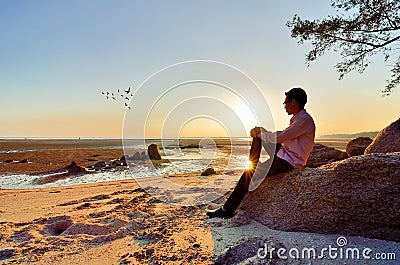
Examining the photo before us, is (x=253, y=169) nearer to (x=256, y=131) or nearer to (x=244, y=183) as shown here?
(x=244, y=183)

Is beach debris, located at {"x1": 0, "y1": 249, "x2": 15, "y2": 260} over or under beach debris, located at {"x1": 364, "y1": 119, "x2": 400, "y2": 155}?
under

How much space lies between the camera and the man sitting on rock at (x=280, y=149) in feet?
14.4

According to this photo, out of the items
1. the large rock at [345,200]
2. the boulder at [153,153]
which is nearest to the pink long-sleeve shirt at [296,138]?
the large rock at [345,200]

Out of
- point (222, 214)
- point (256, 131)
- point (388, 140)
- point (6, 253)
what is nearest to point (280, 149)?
point (256, 131)

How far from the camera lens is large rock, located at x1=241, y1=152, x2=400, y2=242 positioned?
330 cm

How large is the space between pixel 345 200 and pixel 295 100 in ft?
5.79

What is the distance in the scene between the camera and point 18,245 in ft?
12.6

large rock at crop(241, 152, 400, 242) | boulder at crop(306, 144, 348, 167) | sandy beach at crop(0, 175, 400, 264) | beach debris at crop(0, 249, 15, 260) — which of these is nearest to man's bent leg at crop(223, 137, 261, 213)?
sandy beach at crop(0, 175, 400, 264)

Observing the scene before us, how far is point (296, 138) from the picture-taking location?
14.5 feet

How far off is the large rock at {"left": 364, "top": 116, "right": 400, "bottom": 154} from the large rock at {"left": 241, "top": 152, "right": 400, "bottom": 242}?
160 inches

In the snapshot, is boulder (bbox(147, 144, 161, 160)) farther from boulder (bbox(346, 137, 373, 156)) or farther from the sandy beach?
the sandy beach

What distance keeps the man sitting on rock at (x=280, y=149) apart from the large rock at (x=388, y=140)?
410 centimetres

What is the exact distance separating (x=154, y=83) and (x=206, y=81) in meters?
1.32

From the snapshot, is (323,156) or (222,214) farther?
(323,156)
